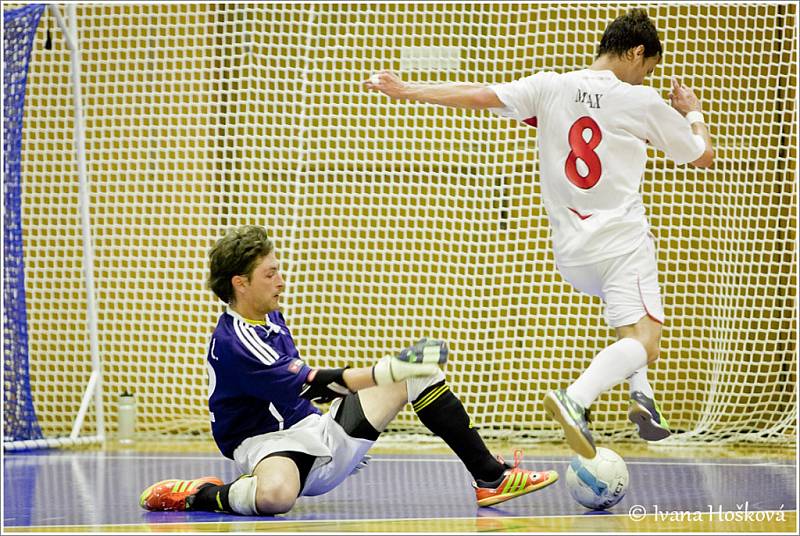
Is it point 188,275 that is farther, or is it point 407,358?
point 188,275

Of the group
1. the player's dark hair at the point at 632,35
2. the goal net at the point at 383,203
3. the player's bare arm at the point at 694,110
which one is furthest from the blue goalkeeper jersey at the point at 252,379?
the goal net at the point at 383,203

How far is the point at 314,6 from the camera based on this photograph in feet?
25.3

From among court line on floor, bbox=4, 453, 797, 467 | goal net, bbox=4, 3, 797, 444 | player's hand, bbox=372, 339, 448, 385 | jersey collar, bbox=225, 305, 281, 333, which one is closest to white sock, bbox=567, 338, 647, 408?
player's hand, bbox=372, 339, 448, 385

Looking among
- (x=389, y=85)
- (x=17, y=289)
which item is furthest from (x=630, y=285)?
(x=17, y=289)

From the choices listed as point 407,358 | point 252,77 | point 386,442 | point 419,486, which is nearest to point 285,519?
point 407,358

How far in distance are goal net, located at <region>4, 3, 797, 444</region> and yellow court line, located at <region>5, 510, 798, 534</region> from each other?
11.1ft

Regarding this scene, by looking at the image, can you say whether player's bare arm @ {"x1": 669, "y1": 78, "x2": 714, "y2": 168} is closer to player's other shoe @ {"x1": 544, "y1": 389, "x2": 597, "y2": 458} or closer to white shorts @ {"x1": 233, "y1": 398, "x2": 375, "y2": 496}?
player's other shoe @ {"x1": 544, "y1": 389, "x2": 597, "y2": 458}

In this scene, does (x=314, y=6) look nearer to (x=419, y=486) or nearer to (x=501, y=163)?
(x=501, y=163)

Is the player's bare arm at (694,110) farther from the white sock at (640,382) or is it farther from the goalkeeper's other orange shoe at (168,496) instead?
the goalkeeper's other orange shoe at (168,496)

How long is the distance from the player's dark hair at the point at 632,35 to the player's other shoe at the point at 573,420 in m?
1.32

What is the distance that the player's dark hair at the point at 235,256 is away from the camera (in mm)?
3766

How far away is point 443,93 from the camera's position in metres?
3.93

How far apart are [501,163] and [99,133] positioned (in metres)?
3.06

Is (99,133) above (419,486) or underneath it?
above
